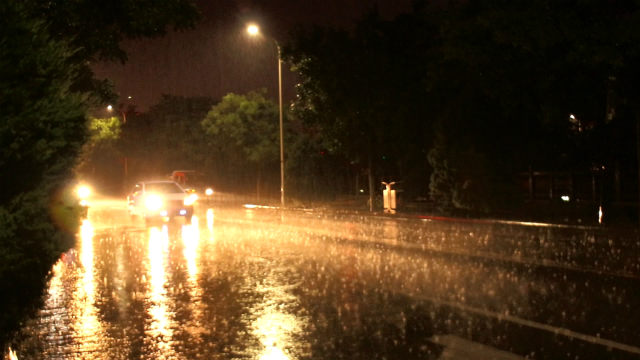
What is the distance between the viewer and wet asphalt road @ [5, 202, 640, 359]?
25.1 feet

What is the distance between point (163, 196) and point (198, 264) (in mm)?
12132

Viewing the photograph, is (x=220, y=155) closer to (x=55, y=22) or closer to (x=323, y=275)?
(x=323, y=275)

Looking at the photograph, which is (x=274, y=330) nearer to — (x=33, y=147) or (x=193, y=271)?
(x=33, y=147)

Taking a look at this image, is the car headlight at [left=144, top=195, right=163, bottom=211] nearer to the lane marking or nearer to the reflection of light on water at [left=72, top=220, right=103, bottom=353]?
the reflection of light on water at [left=72, top=220, right=103, bottom=353]

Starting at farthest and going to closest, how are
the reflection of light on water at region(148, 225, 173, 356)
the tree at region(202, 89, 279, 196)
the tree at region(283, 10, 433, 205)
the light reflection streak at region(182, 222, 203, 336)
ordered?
the tree at region(202, 89, 279, 196), the tree at region(283, 10, 433, 205), the light reflection streak at region(182, 222, 203, 336), the reflection of light on water at region(148, 225, 173, 356)

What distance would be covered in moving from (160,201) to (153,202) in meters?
0.25

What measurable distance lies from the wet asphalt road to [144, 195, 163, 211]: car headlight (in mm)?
6392

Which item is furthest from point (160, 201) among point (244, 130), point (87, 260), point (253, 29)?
point (244, 130)

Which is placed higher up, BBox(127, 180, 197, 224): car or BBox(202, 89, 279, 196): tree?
BBox(202, 89, 279, 196): tree

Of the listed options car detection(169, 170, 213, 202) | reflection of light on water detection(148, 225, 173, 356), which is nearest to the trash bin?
reflection of light on water detection(148, 225, 173, 356)

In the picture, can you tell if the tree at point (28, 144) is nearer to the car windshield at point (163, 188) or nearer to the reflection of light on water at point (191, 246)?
the reflection of light on water at point (191, 246)

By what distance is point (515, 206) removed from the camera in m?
30.8

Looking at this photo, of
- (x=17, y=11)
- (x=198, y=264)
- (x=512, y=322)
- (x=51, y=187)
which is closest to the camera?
(x=17, y=11)

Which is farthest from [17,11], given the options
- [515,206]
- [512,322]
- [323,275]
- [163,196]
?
[515,206]
